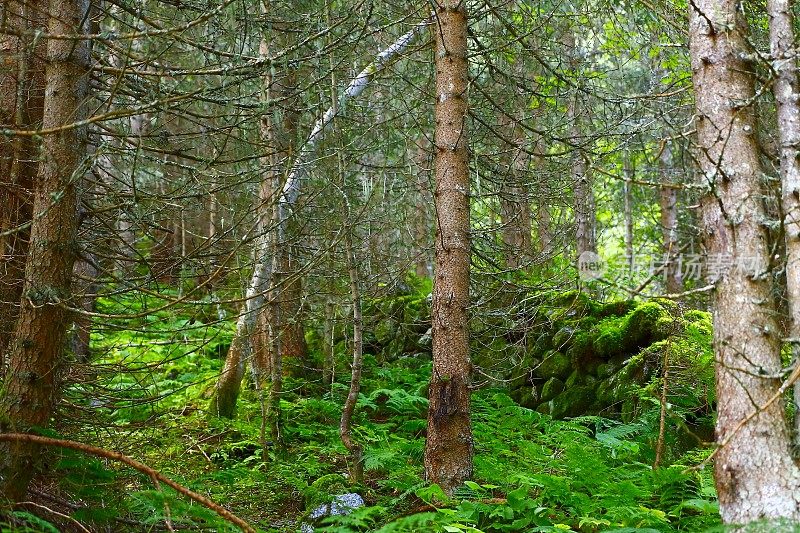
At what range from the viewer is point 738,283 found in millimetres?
3678

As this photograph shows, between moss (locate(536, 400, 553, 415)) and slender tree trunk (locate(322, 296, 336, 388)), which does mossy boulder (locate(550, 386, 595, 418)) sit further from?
slender tree trunk (locate(322, 296, 336, 388))

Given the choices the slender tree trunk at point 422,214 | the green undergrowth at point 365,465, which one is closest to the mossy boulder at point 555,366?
the green undergrowth at point 365,465

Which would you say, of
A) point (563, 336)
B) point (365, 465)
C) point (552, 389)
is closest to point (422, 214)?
point (563, 336)

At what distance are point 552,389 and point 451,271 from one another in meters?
3.48

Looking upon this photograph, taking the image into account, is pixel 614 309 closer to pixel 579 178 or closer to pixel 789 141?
pixel 579 178

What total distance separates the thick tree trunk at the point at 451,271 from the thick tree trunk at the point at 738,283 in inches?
88.2

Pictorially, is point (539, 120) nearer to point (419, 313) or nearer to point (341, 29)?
point (419, 313)

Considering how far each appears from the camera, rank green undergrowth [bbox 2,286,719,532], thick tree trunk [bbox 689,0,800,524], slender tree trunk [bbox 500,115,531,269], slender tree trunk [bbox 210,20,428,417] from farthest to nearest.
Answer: slender tree trunk [bbox 210,20,428,417] → slender tree trunk [bbox 500,115,531,269] → green undergrowth [bbox 2,286,719,532] → thick tree trunk [bbox 689,0,800,524]

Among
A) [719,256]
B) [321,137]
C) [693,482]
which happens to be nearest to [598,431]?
[693,482]

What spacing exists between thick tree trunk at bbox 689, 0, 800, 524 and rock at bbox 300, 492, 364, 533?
3004 mm

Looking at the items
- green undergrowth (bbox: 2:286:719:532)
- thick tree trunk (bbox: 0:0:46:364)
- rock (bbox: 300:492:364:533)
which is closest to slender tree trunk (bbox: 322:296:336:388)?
green undergrowth (bbox: 2:286:719:532)

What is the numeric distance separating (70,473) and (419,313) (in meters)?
6.94

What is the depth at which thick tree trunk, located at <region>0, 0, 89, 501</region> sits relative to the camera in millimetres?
3713

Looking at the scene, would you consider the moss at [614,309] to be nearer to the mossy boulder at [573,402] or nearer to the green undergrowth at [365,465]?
the mossy boulder at [573,402]
